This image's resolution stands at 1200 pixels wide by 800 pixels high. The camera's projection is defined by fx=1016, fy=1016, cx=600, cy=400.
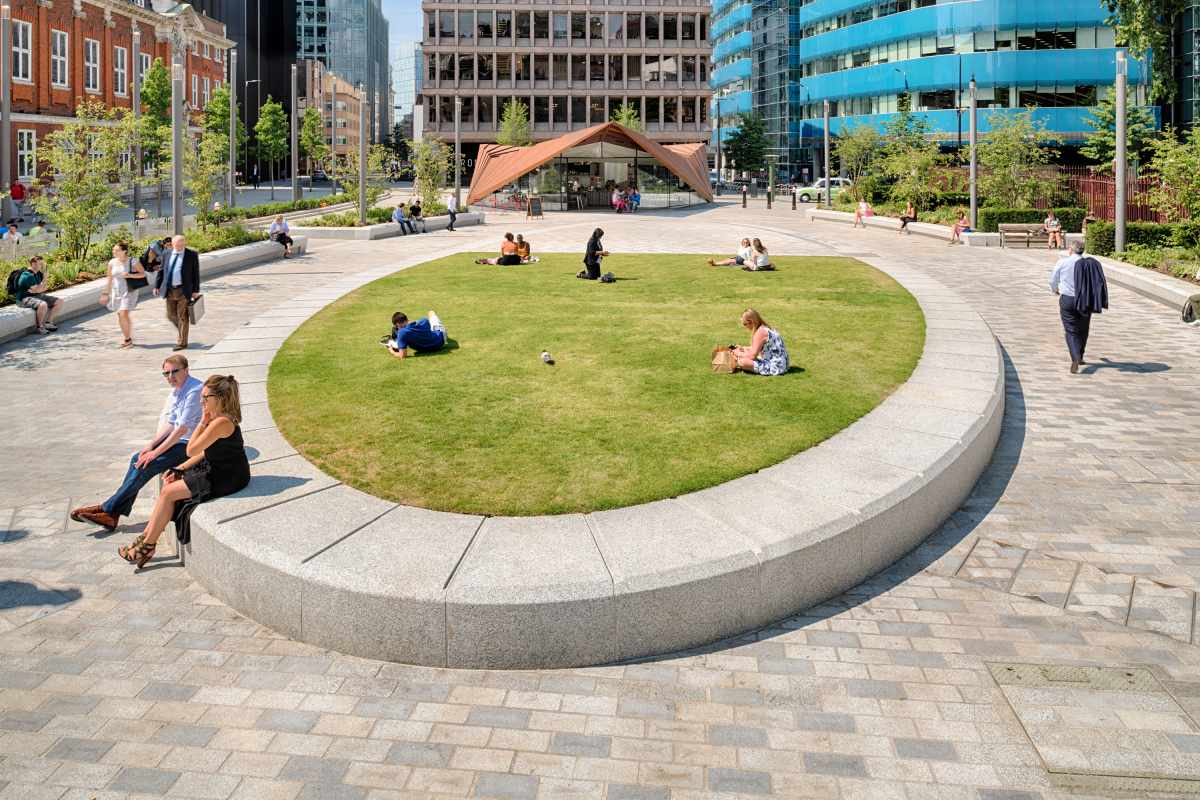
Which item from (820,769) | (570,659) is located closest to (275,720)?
(570,659)

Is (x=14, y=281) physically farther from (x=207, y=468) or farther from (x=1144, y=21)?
(x=1144, y=21)

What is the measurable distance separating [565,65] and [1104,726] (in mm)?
91807

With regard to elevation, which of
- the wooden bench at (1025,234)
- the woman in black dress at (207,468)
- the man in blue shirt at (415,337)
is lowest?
the woman in black dress at (207,468)

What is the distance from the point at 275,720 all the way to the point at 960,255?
2935cm

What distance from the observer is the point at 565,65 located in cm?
9150

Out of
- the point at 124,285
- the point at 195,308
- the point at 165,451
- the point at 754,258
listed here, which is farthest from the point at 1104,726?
the point at 754,258

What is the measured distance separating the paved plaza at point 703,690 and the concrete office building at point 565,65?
85012 millimetres

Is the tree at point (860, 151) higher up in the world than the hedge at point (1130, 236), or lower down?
higher up

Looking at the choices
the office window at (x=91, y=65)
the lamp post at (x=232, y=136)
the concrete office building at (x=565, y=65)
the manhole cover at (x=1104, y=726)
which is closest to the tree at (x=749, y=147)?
the concrete office building at (x=565, y=65)

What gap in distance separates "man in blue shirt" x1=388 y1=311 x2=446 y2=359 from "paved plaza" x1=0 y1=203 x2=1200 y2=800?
172 inches

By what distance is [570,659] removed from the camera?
6.42m

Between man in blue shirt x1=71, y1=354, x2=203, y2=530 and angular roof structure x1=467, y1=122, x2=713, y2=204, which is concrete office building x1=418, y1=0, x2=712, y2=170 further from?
man in blue shirt x1=71, y1=354, x2=203, y2=530

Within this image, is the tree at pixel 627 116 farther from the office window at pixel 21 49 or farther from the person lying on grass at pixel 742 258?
the person lying on grass at pixel 742 258

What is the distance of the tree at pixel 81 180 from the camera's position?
2139cm
